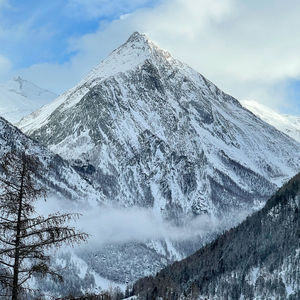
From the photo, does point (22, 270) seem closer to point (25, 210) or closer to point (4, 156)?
point (25, 210)

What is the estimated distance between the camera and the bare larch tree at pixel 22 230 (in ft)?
91.0

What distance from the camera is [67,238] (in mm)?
28125

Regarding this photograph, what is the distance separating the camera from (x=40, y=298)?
27938mm

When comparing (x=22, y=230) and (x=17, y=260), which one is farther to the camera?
(x=22, y=230)

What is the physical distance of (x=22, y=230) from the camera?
28203 mm

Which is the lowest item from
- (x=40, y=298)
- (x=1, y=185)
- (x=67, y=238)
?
(x=40, y=298)

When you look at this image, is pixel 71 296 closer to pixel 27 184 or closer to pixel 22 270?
pixel 22 270

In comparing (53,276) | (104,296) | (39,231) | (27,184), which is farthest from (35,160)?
(104,296)

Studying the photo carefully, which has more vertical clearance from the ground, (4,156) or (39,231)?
(4,156)

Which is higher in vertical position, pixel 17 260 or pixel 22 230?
pixel 22 230

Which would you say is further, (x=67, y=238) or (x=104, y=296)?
(x=104, y=296)

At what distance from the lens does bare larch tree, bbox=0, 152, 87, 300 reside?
1093 inches

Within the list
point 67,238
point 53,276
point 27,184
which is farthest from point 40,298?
point 27,184

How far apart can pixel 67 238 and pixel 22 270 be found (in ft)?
8.01
